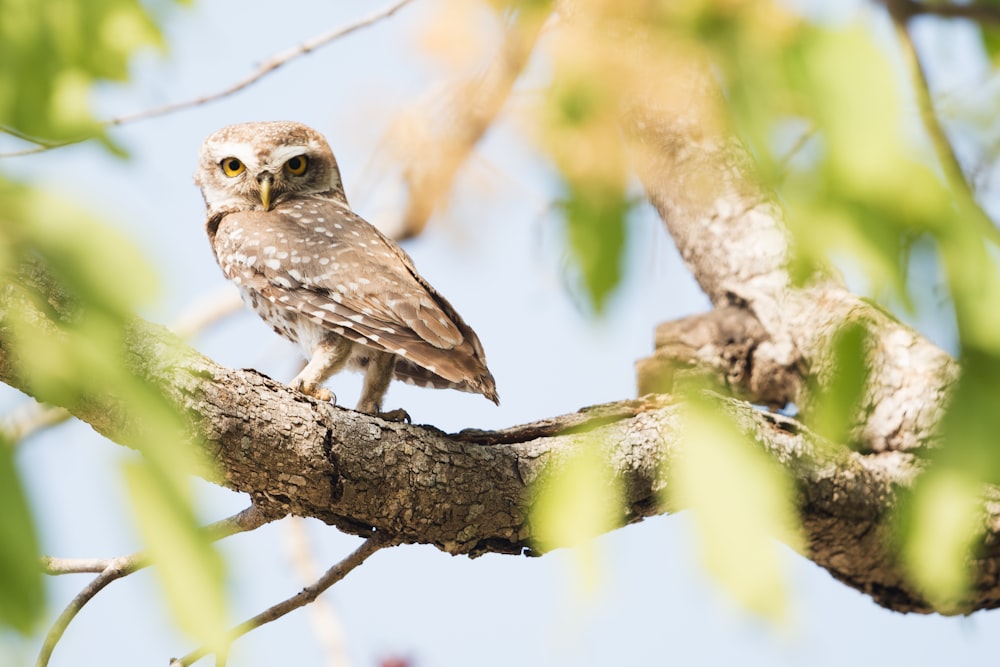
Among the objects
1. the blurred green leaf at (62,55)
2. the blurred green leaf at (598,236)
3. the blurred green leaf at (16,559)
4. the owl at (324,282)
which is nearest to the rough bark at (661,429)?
the blurred green leaf at (598,236)

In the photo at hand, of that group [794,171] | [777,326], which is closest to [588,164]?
[794,171]

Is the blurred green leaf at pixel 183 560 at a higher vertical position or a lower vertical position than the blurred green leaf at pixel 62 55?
lower

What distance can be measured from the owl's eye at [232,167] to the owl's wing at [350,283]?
443mm

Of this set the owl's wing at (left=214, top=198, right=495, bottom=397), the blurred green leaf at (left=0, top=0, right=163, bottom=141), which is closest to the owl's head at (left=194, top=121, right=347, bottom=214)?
the owl's wing at (left=214, top=198, right=495, bottom=397)

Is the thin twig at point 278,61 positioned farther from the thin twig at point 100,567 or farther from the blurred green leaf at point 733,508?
the blurred green leaf at point 733,508

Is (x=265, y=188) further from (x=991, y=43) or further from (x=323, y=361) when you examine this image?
(x=991, y=43)

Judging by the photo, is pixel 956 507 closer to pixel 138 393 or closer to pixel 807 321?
pixel 138 393

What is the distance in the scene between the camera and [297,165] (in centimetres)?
475

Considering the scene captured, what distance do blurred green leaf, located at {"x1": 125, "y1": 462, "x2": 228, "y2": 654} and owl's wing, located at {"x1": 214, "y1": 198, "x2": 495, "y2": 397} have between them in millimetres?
2314

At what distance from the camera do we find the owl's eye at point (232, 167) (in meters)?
4.70

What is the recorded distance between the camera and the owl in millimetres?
3305

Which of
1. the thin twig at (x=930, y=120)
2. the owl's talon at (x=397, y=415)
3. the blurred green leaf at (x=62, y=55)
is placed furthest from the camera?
the owl's talon at (x=397, y=415)

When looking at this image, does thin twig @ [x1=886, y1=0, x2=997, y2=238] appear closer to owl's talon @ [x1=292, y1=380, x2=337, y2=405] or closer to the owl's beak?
owl's talon @ [x1=292, y1=380, x2=337, y2=405]

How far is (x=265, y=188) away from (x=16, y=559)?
3.95 m
